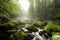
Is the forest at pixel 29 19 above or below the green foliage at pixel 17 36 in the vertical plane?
above

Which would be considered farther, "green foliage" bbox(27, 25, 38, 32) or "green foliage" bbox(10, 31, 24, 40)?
"green foliage" bbox(27, 25, 38, 32)

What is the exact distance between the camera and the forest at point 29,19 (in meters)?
6.06

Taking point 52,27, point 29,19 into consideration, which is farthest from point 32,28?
point 52,27

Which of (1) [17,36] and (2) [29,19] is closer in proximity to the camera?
(1) [17,36]

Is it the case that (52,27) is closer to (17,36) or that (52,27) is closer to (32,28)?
(32,28)

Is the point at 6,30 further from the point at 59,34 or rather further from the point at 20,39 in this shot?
the point at 59,34

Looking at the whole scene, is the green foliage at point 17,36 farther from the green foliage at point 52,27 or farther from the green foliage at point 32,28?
the green foliage at point 52,27

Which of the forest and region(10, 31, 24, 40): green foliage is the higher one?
the forest

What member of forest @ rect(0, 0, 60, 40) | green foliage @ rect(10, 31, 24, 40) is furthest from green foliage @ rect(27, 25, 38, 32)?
green foliage @ rect(10, 31, 24, 40)

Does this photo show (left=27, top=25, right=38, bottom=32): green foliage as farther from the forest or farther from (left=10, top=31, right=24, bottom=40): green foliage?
(left=10, top=31, right=24, bottom=40): green foliage

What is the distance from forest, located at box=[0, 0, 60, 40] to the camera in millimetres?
6059

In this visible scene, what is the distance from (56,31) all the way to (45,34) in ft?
1.48

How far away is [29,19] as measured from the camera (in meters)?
6.25

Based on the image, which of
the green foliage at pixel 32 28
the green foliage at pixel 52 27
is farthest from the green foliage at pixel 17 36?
the green foliage at pixel 52 27
